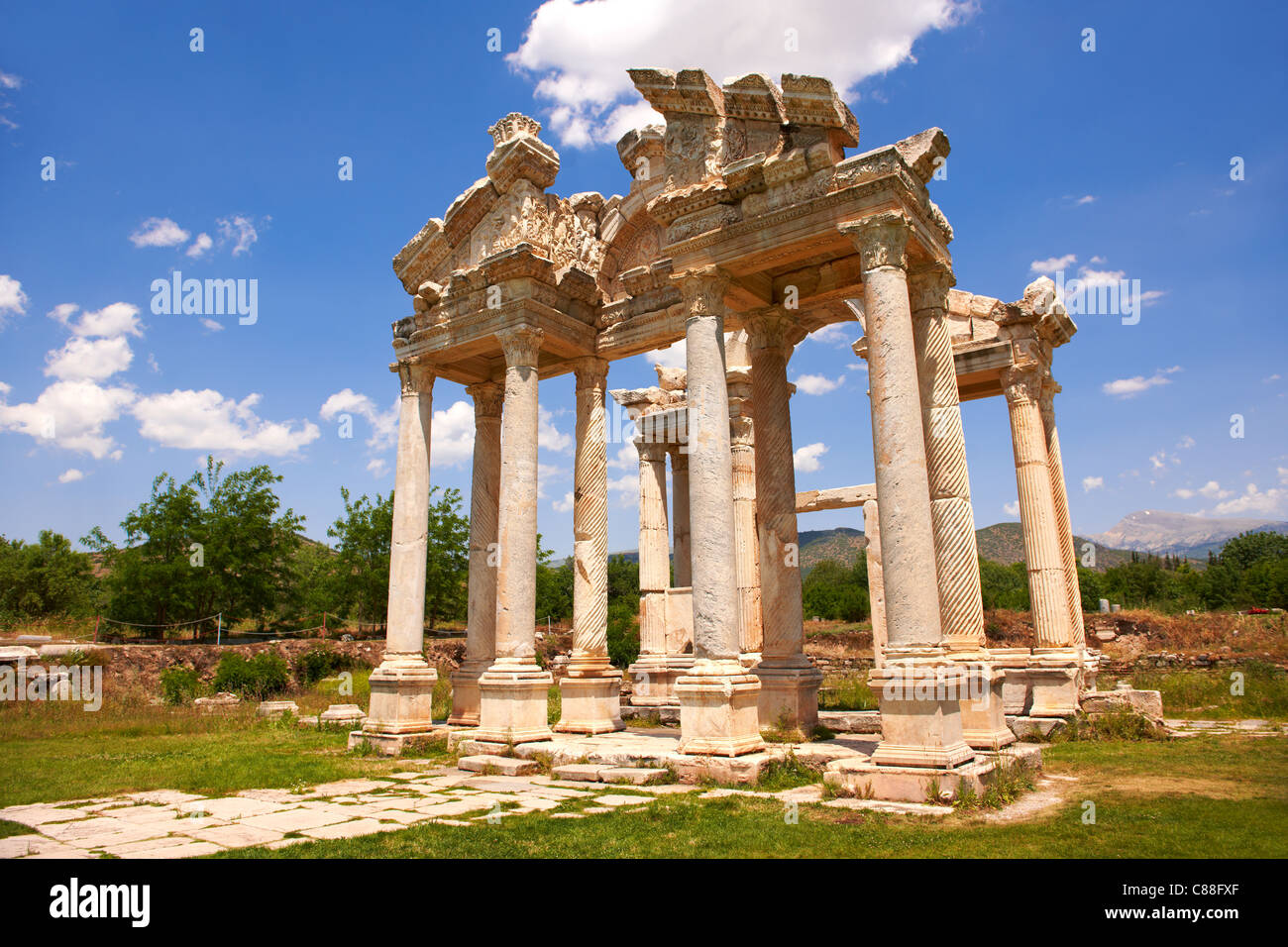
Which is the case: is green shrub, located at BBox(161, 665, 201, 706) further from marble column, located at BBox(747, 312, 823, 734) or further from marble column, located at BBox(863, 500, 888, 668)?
marble column, located at BBox(863, 500, 888, 668)

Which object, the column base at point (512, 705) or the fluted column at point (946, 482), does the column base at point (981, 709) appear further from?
the column base at point (512, 705)

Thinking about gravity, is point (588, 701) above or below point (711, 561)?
below

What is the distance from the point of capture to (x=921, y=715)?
8969 millimetres

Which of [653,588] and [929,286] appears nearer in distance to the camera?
[929,286]

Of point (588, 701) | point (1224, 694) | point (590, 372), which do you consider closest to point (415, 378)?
point (590, 372)

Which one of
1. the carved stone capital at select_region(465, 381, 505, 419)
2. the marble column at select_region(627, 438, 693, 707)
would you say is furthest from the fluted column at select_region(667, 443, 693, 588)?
the carved stone capital at select_region(465, 381, 505, 419)

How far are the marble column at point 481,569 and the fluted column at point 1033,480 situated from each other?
1167cm

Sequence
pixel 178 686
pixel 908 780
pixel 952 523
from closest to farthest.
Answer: pixel 908 780 < pixel 952 523 < pixel 178 686

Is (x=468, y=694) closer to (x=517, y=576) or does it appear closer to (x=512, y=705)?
(x=512, y=705)

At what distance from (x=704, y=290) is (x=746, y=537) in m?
7.17

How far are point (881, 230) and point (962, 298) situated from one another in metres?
9.81

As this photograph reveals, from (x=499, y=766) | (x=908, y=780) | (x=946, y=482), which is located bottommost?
(x=499, y=766)
